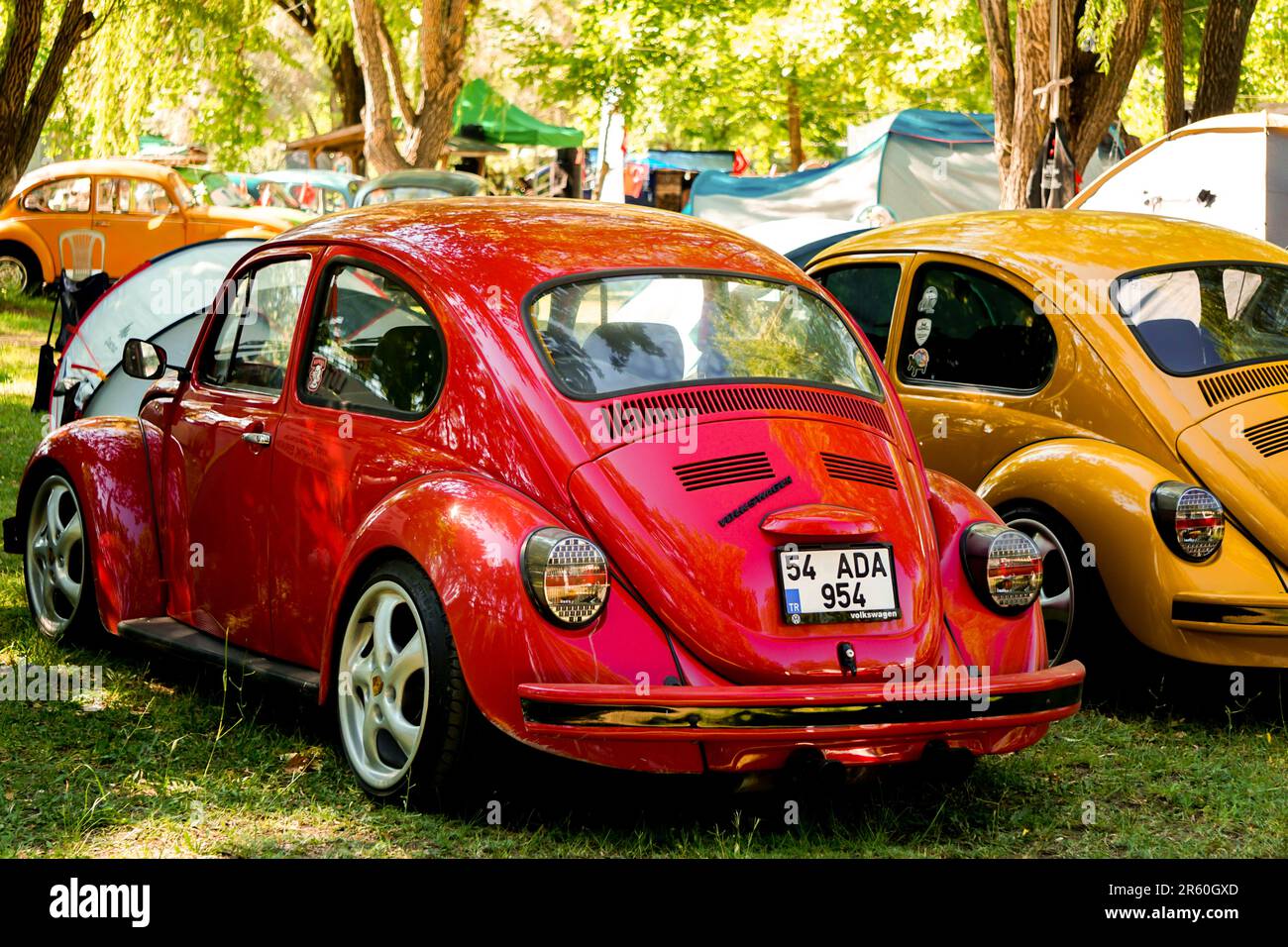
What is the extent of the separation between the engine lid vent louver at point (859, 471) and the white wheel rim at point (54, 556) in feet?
9.63

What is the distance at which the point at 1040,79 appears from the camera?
43.1 feet

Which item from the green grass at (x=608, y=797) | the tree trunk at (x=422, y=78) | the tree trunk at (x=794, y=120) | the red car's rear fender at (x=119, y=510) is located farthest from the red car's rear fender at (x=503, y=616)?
the tree trunk at (x=794, y=120)

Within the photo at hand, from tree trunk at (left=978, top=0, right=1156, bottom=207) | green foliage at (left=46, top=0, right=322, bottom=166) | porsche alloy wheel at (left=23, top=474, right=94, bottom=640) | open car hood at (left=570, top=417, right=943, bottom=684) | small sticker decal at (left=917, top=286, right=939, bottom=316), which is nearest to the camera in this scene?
open car hood at (left=570, top=417, right=943, bottom=684)

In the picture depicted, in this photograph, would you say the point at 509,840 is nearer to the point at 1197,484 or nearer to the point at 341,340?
the point at 341,340

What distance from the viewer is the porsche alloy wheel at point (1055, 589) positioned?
18.8ft

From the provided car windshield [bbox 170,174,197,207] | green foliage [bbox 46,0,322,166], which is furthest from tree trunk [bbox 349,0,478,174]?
car windshield [bbox 170,174,197,207]

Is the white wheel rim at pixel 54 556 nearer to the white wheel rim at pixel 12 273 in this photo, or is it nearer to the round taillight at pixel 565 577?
the round taillight at pixel 565 577

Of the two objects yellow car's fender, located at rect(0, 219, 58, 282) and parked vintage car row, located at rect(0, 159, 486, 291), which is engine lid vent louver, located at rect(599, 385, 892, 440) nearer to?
parked vintage car row, located at rect(0, 159, 486, 291)

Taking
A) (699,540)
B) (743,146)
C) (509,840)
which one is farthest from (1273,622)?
(743,146)

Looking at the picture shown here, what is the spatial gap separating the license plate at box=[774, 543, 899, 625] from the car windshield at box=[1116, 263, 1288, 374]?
215 centimetres

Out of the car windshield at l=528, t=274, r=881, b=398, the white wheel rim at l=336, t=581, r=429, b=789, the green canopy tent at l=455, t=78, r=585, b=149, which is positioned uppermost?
the green canopy tent at l=455, t=78, r=585, b=149

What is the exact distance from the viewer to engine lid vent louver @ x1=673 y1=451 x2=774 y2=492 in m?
4.29

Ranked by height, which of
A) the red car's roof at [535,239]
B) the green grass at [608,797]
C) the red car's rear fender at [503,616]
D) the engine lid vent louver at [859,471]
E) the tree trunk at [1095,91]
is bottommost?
the green grass at [608,797]

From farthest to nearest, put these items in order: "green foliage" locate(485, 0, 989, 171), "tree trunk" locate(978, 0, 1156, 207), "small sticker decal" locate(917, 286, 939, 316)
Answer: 1. "green foliage" locate(485, 0, 989, 171)
2. "tree trunk" locate(978, 0, 1156, 207)
3. "small sticker decal" locate(917, 286, 939, 316)
